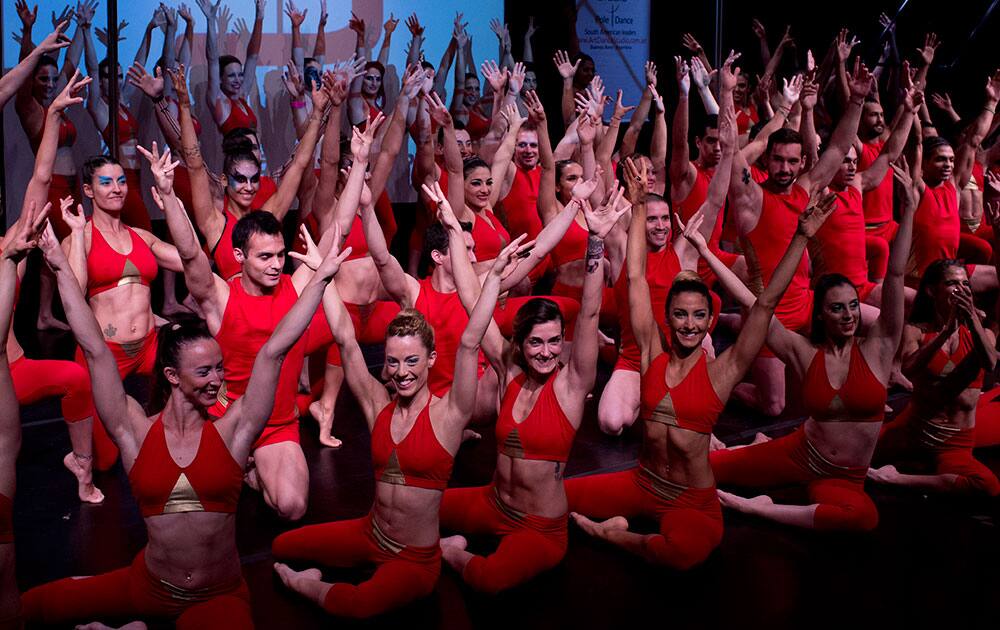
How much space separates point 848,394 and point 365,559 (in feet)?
5.54

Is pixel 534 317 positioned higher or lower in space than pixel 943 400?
higher

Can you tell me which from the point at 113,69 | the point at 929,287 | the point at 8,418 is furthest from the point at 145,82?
the point at 929,287

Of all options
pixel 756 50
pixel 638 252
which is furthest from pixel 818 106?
pixel 638 252

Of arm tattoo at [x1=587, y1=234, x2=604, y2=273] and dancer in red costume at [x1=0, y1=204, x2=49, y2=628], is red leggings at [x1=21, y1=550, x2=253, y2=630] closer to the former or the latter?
dancer in red costume at [x1=0, y1=204, x2=49, y2=628]

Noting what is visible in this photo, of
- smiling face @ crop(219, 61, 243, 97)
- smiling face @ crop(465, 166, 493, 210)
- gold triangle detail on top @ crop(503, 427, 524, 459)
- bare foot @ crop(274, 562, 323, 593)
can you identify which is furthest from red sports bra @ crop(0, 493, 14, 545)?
smiling face @ crop(219, 61, 243, 97)

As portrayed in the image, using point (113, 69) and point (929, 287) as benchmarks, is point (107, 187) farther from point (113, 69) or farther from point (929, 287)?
point (929, 287)

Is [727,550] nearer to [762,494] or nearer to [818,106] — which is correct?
[762,494]

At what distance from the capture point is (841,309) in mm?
3463

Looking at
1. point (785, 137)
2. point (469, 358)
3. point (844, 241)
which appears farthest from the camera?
point (844, 241)

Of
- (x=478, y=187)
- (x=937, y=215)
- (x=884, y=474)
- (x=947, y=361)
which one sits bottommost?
(x=884, y=474)

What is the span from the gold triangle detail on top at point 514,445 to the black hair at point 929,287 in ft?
5.98

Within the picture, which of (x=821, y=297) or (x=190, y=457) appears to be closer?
(x=190, y=457)

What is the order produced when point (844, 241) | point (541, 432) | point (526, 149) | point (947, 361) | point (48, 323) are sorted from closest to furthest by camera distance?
1. point (541, 432)
2. point (947, 361)
3. point (844, 241)
4. point (526, 149)
5. point (48, 323)

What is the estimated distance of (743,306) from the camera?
383cm
